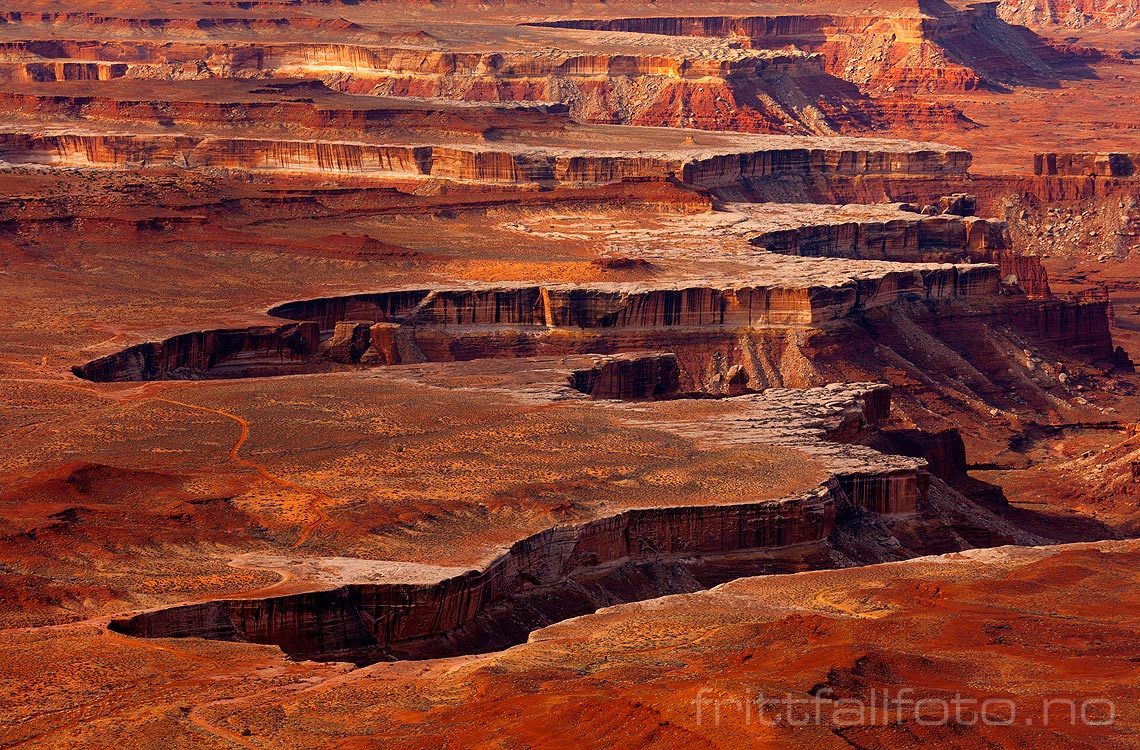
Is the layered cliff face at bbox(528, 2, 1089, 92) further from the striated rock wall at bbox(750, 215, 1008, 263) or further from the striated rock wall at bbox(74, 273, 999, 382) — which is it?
the striated rock wall at bbox(74, 273, 999, 382)

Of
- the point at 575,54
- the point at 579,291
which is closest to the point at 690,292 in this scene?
the point at 579,291

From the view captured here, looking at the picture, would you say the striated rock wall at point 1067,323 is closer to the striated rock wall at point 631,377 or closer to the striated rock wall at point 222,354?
the striated rock wall at point 631,377

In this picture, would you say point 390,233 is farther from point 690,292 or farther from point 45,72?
point 45,72

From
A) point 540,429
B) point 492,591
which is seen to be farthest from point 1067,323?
point 492,591

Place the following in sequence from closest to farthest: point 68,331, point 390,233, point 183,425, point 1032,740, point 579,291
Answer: point 1032,740
point 183,425
point 68,331
point 579,291
point 390,233

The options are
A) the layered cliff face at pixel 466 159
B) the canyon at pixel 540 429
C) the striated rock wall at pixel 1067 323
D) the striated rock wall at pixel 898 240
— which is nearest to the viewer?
the canyon at pixel 540 429

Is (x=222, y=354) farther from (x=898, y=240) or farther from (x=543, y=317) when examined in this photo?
(x=898, y=240)

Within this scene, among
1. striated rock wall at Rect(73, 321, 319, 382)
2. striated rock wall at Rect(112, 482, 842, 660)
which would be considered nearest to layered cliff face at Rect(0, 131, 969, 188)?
striated rock wall at Rect(73, 321, 319, 382)

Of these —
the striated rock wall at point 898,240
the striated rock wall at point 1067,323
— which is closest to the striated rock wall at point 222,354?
the striated rock wall at point 898,240
